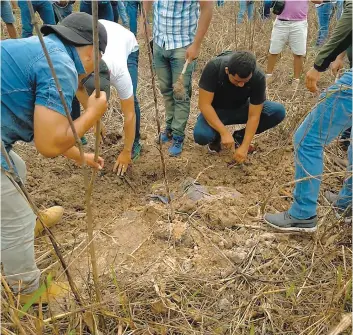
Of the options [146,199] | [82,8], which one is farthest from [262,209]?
[82,8]

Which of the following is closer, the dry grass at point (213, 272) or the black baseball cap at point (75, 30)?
the black baseball cap at point (75, 30)

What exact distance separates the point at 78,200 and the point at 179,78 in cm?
123

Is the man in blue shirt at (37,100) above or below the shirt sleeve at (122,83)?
above

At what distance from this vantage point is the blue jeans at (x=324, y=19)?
5015mm

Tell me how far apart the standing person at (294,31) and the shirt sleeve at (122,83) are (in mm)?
2309

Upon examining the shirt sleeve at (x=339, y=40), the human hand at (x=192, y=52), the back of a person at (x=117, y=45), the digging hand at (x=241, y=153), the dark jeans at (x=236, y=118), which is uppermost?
the shirt sleeve at (x=339, y=40)

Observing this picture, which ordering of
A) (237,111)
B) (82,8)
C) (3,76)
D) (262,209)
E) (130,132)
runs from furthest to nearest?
1. (82,8)
2. (237,111)
3. (130,132)
4. (262,209)
5. (3,76)

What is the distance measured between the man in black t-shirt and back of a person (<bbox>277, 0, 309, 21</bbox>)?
1596 mm

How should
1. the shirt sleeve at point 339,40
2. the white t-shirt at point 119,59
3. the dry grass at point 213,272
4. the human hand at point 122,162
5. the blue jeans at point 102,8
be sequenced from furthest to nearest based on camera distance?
the blue jeans at point 102,8 < the human hand at point 122,162 < the white t-shirt at point 119,59 < the shirt sleeve at point 339,40 < the dry grass at point 213,272

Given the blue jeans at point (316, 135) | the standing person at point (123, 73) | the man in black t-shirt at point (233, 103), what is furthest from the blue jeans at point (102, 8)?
the blue jeans at point (316, 135)

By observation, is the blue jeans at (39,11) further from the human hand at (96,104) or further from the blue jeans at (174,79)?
the human hand at (96,104)

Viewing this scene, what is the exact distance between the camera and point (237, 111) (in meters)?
3.16

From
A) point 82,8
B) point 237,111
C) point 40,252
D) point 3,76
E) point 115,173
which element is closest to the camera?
point 3,76

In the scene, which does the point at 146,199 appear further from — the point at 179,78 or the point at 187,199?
the point at 179,78
